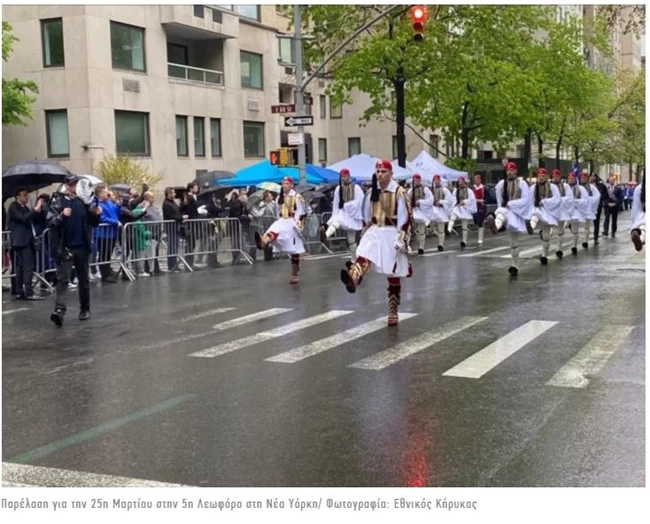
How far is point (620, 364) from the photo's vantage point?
26.6 ft

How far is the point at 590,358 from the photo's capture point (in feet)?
27.6

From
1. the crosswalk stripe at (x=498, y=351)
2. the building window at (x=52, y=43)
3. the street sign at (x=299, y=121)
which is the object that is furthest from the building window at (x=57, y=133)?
the crosswalk stripe at (x=498, y=351)

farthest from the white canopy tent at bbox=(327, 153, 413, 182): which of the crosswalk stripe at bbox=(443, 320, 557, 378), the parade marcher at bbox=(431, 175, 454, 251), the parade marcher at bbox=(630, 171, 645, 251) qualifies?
the crosswalk stripe at bbox=(443, 320, 557, 378)

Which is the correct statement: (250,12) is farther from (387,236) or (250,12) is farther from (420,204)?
(387,236)

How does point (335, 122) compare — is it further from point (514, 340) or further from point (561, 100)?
point (514, 340)

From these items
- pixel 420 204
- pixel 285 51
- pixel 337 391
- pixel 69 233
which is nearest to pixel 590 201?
pixel 420 204

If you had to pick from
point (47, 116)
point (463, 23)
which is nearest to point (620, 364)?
point (463, 23)

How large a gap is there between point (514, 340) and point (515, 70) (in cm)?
2841

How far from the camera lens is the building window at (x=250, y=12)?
40.8m

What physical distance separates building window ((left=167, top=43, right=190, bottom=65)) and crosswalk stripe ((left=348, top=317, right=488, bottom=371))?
2893 cm

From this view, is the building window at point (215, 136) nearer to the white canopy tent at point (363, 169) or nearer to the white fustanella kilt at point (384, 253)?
the white canopy tent at point (363, 169)

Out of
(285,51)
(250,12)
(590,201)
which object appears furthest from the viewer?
(285,51)

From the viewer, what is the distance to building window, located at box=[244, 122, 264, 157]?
132 feet

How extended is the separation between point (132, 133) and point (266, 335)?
81.9ft
